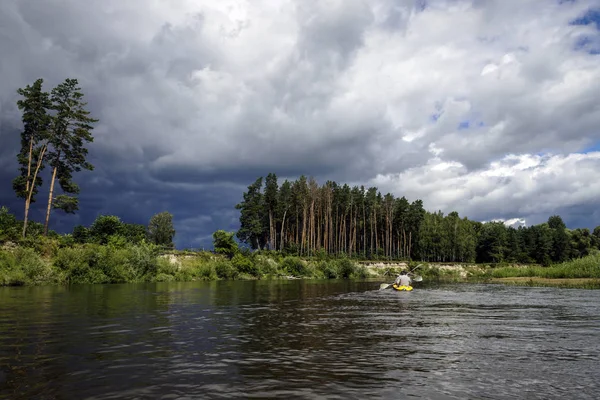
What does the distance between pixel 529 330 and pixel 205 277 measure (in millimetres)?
60958

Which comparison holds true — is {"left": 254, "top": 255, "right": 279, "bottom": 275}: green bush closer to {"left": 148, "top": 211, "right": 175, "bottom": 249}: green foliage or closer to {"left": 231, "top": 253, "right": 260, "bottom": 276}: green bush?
{"left": 231, "top": 253, "right": 260, "bottom": 276}: green bush

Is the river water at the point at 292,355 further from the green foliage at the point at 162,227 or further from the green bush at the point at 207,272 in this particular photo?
the green foliage at the point at 162,227

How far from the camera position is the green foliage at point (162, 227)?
139750 mm

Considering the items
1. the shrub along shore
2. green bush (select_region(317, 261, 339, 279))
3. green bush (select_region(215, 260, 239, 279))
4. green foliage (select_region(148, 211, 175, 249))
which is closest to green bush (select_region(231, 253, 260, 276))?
the shrub along shore

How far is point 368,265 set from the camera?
350 feet

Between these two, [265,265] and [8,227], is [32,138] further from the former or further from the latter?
[265,265]

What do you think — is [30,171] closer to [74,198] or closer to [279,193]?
[74,198]

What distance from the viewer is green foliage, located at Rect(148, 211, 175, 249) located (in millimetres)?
139750

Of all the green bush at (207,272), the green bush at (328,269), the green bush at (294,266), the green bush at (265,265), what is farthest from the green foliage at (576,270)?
the green bush at (207,272)

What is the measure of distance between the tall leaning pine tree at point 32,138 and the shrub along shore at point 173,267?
9664 millimetres

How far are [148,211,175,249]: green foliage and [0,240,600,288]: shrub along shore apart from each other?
5818 cm

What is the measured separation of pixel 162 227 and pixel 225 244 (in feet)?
205

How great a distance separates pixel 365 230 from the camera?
140m

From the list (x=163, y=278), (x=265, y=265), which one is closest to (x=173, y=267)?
(x=163, y=278)
